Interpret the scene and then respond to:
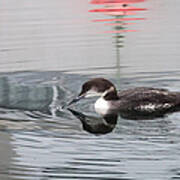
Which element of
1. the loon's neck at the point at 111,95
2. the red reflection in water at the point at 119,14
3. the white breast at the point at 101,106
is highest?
the loon's neck at the point at 111,95

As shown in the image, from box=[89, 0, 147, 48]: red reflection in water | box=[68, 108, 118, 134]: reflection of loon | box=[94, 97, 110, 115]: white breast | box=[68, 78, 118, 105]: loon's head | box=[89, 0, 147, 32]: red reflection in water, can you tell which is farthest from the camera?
box=[89, 0, 147, 32]: red reflection in water

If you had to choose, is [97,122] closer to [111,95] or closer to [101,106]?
[101,106]

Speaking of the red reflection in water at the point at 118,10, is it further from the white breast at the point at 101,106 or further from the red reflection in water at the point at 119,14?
the white breast at the point at 101,106

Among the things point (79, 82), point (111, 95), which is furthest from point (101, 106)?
point (79, 82)

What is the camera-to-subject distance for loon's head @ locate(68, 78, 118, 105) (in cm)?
1034

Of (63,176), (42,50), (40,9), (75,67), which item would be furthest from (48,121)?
(40,9)

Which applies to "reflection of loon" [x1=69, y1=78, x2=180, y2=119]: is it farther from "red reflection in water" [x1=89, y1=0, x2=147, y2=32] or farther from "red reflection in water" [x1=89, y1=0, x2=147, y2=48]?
"red reflection in water" [x1=89, y1=0, x2=147, y2=32]

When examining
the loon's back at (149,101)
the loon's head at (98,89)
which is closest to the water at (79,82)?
the loon's head at (98,89)

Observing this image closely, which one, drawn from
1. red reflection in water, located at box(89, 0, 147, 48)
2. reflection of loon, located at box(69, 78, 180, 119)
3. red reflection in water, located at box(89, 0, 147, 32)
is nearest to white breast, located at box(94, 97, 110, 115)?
reflection of loon, located at box(69, 78, 180, 119)

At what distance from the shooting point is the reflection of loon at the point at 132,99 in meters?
10.2

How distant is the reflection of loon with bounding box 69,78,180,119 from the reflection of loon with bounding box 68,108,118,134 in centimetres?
20

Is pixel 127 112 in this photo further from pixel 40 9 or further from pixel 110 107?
pixel 40 9

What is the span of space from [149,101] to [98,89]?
2.14ft

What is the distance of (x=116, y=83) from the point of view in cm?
1129
